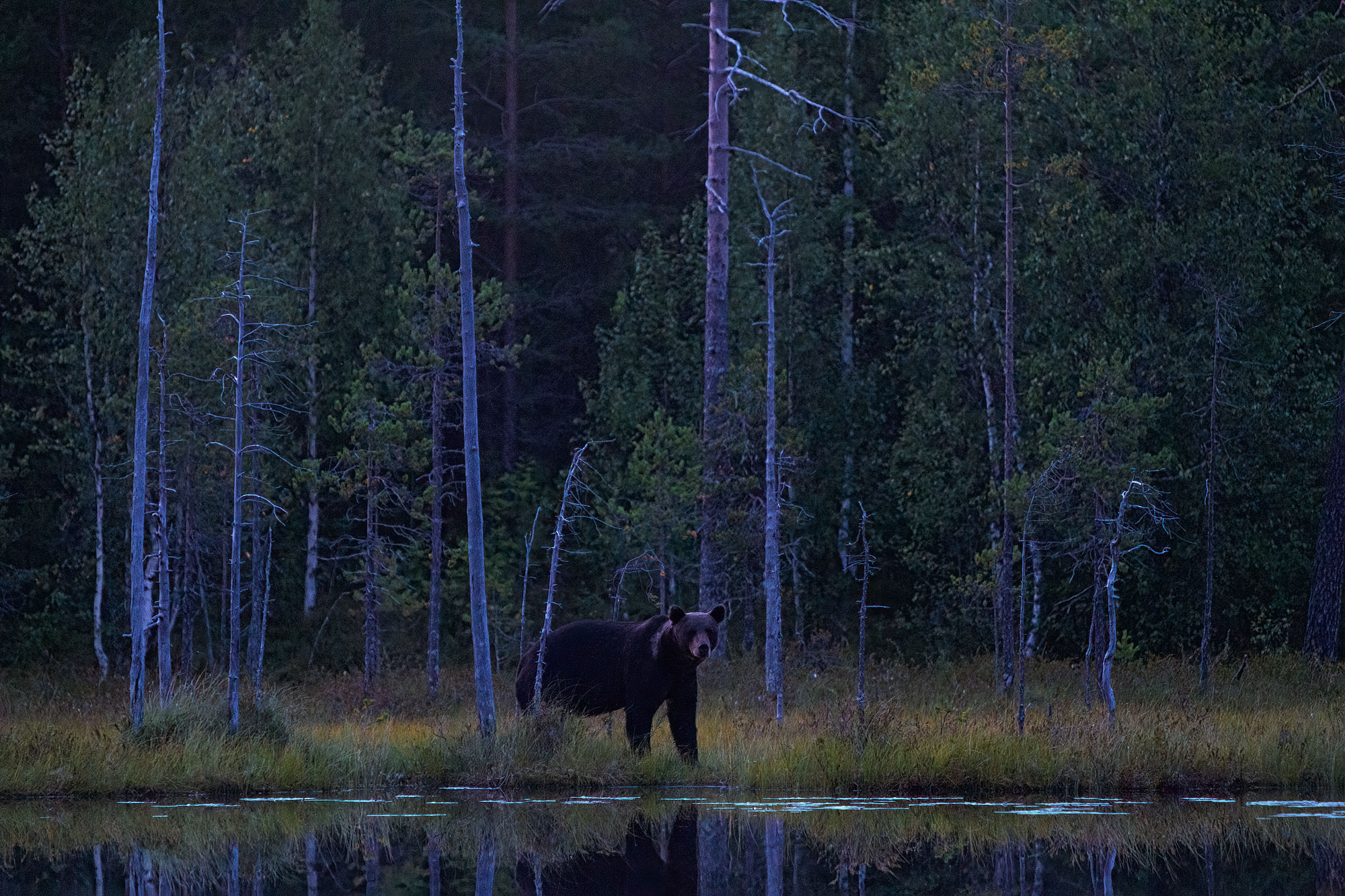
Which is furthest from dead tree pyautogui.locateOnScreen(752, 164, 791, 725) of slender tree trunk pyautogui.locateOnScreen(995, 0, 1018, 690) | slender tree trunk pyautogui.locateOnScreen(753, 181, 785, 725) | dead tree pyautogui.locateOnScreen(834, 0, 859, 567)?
dead tree pyautogui.locateOnScreen(834, 0, 859, 567)

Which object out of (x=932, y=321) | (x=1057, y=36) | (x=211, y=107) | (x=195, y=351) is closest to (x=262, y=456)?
(x=195, y=351)

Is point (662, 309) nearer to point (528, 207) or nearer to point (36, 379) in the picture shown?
point (528, 207)

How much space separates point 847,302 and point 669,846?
19.6 meters

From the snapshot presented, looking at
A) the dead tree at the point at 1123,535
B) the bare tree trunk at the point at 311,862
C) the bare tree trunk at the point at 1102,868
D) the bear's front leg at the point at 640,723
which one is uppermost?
the dead tree at the point at 1123,535

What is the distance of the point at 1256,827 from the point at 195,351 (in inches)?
625

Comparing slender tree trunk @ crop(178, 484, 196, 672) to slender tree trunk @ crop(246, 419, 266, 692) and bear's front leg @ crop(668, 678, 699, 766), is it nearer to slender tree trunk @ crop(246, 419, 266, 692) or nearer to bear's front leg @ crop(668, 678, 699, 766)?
slender tree trunk @ crop(246, 419, 266, 692)

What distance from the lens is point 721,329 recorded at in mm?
20297

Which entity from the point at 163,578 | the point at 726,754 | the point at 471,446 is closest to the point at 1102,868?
the point at 726,754

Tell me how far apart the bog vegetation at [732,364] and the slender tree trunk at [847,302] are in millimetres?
97

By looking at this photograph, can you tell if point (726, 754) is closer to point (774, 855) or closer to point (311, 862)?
point (774, 855)

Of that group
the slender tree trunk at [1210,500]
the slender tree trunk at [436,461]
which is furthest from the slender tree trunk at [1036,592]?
the slender tree trunk at [436,461]

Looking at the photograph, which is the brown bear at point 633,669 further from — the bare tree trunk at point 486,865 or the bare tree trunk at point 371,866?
the bare tree trunk at point 371,866

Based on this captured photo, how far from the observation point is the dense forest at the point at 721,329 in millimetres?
21656

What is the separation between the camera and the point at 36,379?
85.0 feet
